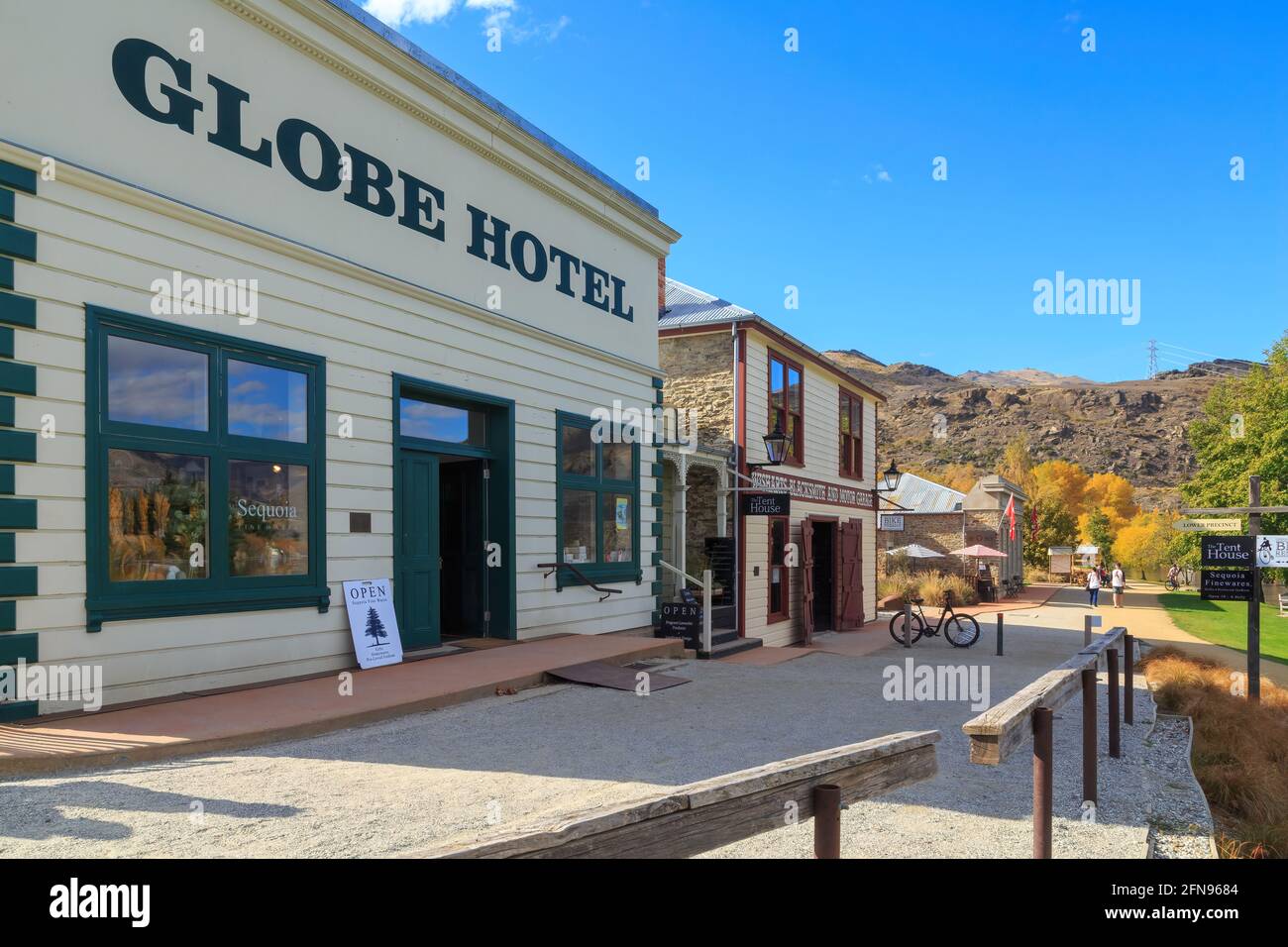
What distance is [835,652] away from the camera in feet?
53.6

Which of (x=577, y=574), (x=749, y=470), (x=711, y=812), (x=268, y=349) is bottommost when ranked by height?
(x=577, y=574)

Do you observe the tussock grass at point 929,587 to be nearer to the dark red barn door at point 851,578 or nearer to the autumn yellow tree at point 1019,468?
the dark red barn door at point 851,578

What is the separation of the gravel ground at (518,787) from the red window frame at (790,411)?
10120 mm

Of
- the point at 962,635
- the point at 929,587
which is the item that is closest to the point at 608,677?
the point at 962,635

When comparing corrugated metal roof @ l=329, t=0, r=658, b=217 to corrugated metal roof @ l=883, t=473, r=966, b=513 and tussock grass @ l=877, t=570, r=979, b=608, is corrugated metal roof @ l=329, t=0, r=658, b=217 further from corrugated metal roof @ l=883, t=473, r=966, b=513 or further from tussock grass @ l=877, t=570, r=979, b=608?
corrugated metal roof @ l=883, t=473, r=966, b=513

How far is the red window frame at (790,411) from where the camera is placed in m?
18.1

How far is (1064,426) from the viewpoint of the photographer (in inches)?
4466

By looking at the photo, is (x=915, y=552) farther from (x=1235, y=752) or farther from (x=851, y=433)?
(x=1235, y=752)

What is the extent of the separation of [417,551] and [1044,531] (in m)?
49.6

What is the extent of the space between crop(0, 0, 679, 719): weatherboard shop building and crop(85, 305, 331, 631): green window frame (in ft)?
0.07

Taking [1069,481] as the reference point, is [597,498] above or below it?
below

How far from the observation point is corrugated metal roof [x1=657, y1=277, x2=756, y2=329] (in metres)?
17.0
